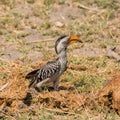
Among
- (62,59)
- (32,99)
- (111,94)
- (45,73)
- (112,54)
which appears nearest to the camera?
(111,94)

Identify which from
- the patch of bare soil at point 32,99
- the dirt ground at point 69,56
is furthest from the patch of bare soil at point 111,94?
the patch of bare soil at point 32,99

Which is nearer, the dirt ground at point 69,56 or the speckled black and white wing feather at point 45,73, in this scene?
the dirt ground at point 69,56

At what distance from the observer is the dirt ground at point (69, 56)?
289 inches

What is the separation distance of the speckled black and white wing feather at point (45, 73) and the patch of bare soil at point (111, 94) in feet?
2.89

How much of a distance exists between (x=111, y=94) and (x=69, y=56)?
307 centimetres

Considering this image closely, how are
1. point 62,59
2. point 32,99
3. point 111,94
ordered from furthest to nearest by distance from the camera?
1. point 62,59
2. point 32,99
3. point 111,94

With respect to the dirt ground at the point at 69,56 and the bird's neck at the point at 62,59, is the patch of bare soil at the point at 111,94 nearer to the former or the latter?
the dirt ground at the point at 69,56

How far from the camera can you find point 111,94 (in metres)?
7.32

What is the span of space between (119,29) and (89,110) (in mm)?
4833

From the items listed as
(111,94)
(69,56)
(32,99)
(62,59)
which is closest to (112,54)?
(69,56)

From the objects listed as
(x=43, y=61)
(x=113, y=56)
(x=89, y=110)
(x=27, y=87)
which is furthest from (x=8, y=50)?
(x=89, y=110)

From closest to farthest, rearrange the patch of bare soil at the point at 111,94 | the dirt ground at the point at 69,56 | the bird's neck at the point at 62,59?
the patch of bare soil at the point at 111,94
the dirt ground at the point at 69,56
the bird's neck at the point at 62,59

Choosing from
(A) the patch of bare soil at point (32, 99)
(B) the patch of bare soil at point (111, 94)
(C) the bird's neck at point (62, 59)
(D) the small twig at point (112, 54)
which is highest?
(C) the bird's neck at point (62, 59)

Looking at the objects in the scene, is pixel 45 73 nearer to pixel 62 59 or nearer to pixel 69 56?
pixel 62 59
